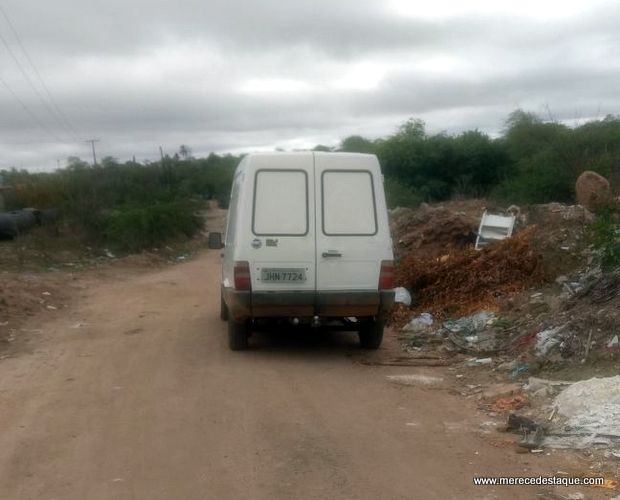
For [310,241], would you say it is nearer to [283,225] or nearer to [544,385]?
[283,225]

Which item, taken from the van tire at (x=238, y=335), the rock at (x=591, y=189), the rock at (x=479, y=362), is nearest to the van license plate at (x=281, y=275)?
the van tire at (x=238, y=335)

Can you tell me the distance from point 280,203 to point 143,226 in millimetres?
18567

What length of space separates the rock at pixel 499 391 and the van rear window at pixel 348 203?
248 cm

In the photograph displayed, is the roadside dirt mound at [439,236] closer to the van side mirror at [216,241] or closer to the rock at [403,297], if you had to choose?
the rock at [403,297]

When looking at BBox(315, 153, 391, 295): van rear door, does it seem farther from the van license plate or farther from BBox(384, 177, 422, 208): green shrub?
BBox(384, 177, 422, 208): green shrub

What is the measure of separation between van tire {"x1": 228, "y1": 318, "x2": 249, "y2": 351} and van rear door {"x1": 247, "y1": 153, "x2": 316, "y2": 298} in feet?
2.65

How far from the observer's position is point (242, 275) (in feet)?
31.0

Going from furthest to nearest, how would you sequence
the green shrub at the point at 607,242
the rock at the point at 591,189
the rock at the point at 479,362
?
the rock at the point at 591,189 → the green shrub at the point at 607,242 → the rock at the point at 479,362

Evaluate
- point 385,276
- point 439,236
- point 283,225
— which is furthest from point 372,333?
point 439,236

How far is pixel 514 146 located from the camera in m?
39.4

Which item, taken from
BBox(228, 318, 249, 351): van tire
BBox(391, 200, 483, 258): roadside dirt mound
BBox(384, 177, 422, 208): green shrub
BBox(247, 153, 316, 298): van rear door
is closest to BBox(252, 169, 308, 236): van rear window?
BBox(247, 153, 316, 298): van rear door

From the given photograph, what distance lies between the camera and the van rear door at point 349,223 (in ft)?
31.3

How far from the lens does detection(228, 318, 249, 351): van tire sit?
10.1 meters

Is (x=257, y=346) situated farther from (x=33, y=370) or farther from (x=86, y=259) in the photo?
(x=86, y=259)
